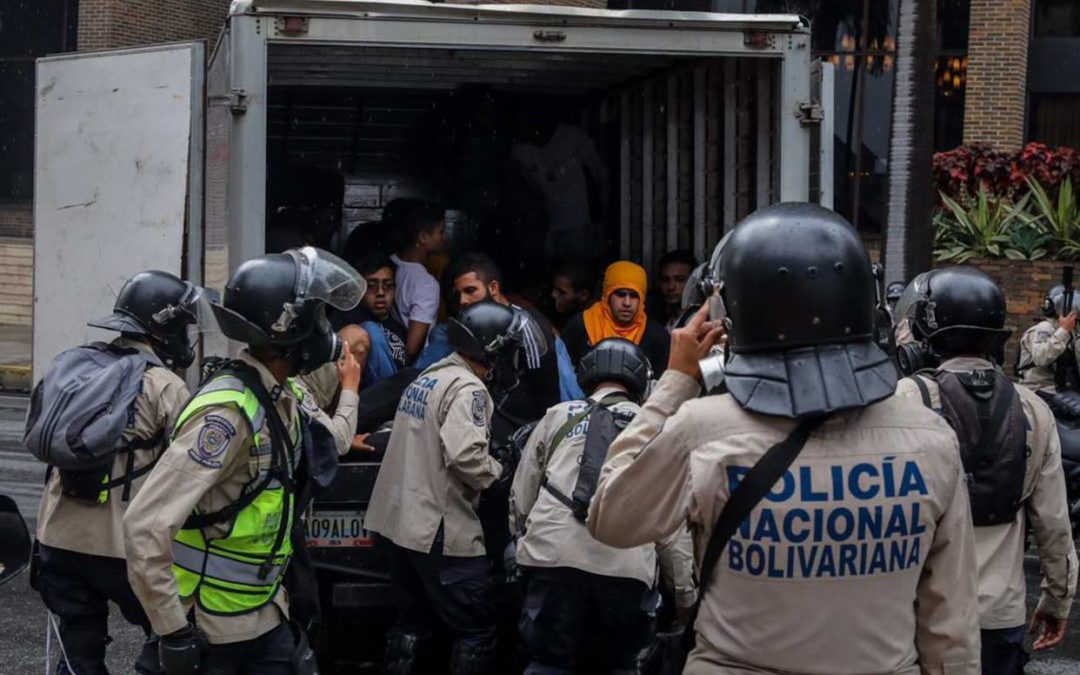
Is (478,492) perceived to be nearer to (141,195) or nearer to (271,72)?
(141,195)

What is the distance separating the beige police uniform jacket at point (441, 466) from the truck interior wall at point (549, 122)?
95.0 inches

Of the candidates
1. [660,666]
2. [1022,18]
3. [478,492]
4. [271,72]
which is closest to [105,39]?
[1022,18]

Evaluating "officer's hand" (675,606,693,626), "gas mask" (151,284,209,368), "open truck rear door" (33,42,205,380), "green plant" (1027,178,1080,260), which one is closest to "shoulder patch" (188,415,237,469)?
"gas mask" (151,284,209,368)

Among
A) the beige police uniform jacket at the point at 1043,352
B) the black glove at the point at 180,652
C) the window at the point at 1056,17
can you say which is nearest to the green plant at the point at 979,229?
the window at the point at 1056,17

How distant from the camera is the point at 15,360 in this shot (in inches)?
810

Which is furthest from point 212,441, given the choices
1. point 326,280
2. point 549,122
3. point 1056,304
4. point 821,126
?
point 1056,304

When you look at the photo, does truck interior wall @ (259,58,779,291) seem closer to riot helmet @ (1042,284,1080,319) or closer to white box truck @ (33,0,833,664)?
white box truck @ (33,0,833,664)

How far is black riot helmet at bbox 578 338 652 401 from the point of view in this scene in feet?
18.1

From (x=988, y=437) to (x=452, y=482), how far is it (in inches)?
86.9

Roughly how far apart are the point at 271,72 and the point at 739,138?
3032 mm

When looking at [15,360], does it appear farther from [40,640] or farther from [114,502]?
[114,502]

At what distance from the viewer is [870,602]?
2.95 meters

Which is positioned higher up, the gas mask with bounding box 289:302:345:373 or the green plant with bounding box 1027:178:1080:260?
the green plant with bounding box 1027:178:1080:260

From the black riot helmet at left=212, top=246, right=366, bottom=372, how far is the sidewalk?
15.9m
